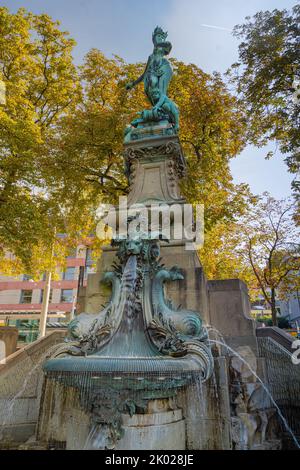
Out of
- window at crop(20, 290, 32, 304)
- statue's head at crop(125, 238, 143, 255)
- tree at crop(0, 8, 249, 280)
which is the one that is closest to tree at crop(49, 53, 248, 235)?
tree at crop(0, 8, 249, 280)

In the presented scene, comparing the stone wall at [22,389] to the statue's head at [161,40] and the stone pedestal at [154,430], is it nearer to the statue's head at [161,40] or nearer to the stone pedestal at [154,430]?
the stone pedestal at [154,430]

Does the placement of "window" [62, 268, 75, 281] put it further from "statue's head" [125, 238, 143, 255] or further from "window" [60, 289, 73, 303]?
"statue's head" [125, 238, 143, 255]

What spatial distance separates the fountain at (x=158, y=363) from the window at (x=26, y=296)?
121 feet

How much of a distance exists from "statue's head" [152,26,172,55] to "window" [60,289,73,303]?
3645 cm

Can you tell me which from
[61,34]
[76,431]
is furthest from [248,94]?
[76,431]

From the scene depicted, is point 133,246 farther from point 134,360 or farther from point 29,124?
point 29,124

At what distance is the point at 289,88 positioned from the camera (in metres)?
12.6

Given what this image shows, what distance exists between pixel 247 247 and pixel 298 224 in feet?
15.2

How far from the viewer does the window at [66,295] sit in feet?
136

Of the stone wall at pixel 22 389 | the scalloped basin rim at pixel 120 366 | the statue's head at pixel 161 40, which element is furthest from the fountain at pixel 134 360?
the statue's head at pixel 161 40

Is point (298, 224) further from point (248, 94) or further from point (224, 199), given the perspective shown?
point (248, 94)

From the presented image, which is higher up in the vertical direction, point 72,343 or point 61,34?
point 61,34

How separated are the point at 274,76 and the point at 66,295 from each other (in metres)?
35.5

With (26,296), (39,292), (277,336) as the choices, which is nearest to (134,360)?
(277,336)
